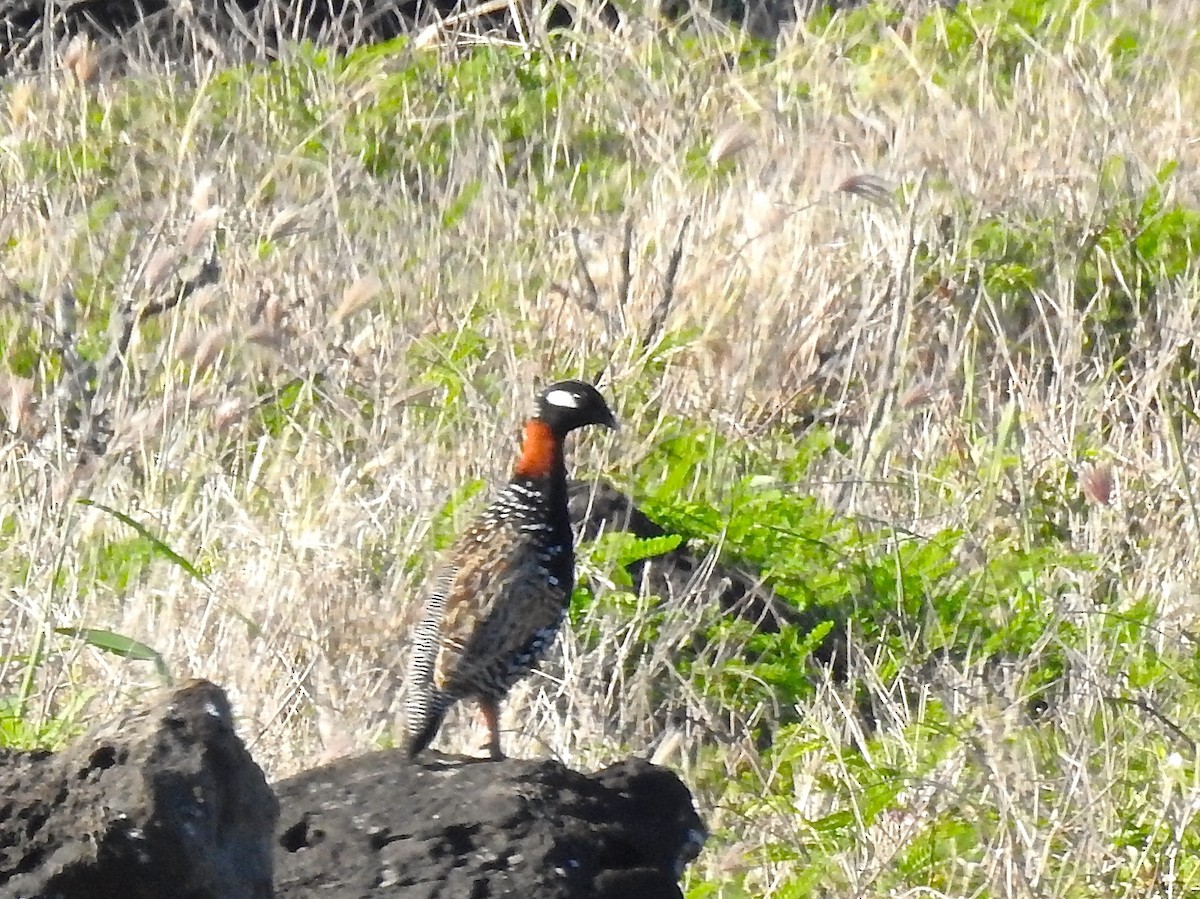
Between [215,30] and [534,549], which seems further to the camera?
[215,30]

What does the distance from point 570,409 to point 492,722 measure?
765 mm

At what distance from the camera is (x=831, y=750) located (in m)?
4.75

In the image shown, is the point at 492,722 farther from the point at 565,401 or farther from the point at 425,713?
the point at 565,401

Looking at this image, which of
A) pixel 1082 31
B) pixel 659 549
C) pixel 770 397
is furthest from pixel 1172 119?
pixel 659 549

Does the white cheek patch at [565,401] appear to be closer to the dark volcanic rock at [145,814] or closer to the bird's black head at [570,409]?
the bird's black head at [570,409]

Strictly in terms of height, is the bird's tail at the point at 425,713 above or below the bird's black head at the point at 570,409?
below

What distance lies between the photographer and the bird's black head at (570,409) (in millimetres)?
5059

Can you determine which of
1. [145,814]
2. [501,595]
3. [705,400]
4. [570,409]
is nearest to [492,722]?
[501,595]

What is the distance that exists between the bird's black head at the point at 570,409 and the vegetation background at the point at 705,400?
17.9 inches

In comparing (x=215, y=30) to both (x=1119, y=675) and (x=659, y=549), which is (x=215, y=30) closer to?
(x=659, y=549)

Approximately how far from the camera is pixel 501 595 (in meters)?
4.76

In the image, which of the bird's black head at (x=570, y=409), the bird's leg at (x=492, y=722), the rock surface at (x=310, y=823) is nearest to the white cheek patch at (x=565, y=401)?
the bird's black head at (x=570, y=409)

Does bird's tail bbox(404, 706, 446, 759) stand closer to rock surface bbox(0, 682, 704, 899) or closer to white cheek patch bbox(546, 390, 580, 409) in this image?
rock surface bbox(0, 682, 704, 899)

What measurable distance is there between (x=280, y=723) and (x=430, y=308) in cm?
294
